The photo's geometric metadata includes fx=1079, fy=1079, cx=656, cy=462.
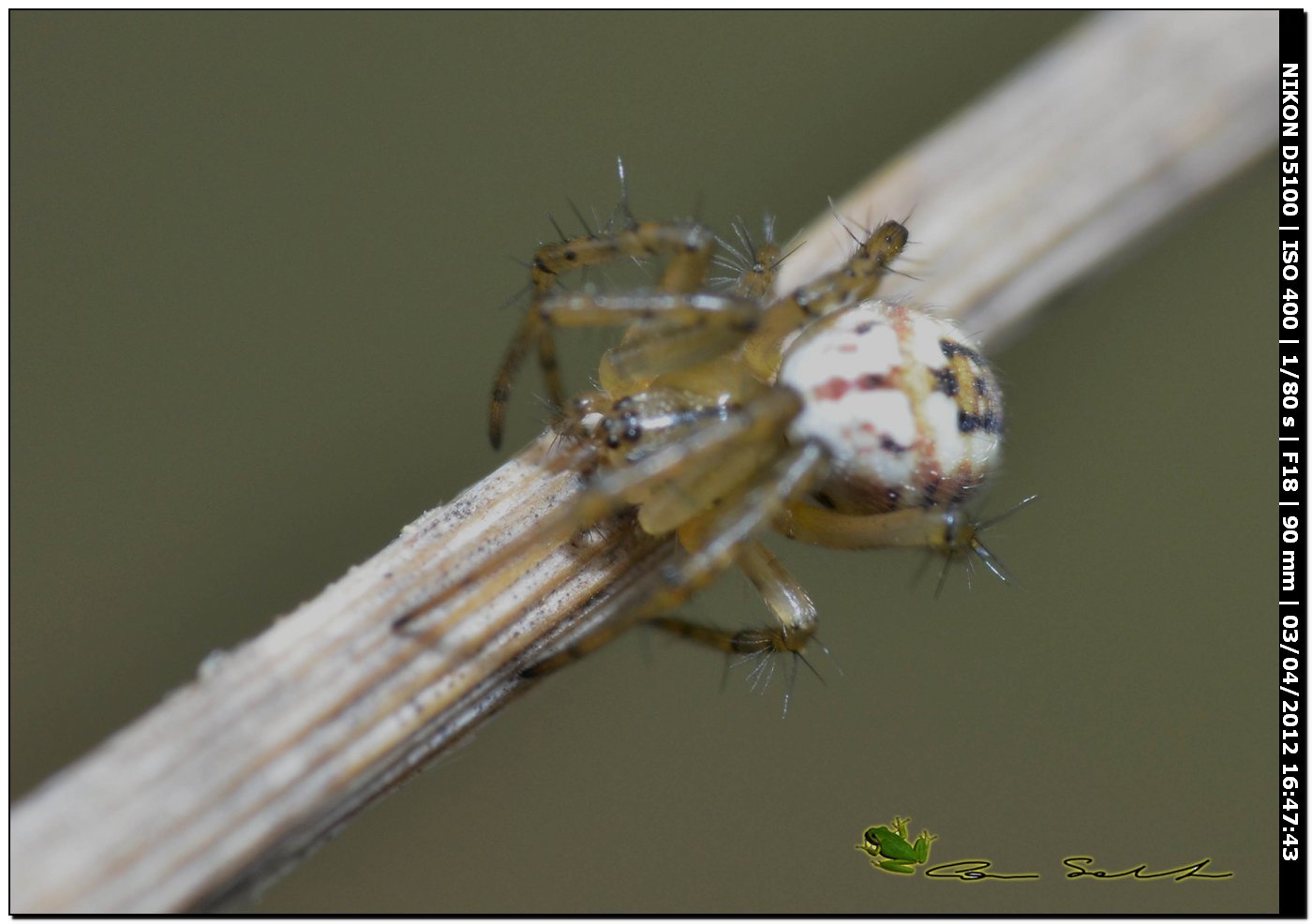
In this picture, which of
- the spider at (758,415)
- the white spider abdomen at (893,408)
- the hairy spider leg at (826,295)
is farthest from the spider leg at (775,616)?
the hairy spider leg at (826,295)

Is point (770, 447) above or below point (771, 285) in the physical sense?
below

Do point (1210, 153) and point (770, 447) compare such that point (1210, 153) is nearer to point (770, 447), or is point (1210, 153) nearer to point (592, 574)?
point (770, 447)

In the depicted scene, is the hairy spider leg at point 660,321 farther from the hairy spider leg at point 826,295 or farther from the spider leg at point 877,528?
the spider leg at point 877,528

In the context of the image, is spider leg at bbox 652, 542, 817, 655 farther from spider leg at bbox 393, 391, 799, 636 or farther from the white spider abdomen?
spider leg at bbox 393, 391, 799, 636

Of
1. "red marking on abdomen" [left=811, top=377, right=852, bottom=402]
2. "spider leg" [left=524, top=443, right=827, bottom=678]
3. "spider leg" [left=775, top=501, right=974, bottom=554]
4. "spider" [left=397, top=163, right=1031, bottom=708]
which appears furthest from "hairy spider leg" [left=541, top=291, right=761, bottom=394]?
"spider leg" [left=775, top=501, right=974, bottom=554]

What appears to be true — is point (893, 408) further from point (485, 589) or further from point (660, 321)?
point (485, 589)

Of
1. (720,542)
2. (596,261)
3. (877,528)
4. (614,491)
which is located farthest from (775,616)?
(596,261)

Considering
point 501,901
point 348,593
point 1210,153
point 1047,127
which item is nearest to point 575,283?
point 348,593
